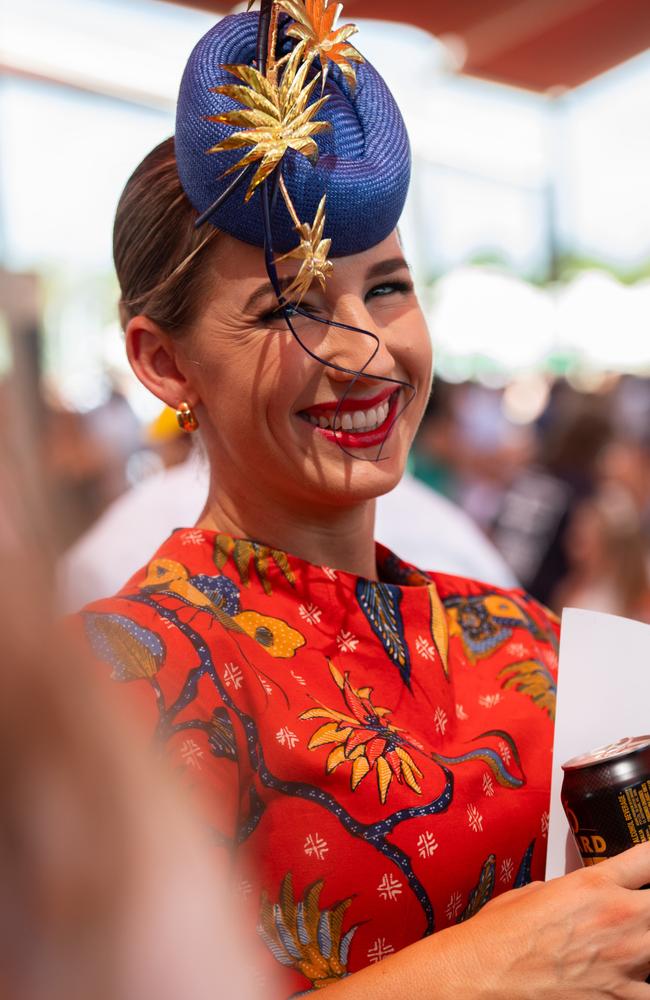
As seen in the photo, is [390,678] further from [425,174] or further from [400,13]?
[425,174]

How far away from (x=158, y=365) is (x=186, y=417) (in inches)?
2.6

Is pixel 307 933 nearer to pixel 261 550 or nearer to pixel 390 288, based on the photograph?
pixel 261 550

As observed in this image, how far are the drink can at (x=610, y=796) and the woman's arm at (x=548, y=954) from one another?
2 cm

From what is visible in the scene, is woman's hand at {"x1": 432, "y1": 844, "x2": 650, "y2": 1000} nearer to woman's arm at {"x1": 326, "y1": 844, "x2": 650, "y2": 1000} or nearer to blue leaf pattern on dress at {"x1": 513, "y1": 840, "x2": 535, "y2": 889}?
woman's arm at {"x1": 326, "y1": 844, "x2": 650, "y2": 1000}

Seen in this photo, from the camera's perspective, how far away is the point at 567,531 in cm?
401

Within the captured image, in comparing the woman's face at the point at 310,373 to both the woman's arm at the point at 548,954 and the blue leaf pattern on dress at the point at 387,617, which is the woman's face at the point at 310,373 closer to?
the blue leaf pattern on dress at the point at 387,617

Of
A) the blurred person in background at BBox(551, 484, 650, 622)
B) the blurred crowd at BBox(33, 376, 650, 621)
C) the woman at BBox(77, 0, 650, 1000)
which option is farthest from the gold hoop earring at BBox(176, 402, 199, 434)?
the blurred person in background at BBox(551, 484, 650, 622)

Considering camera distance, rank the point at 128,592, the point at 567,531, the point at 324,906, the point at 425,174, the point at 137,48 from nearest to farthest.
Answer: the point at 324,906 → the point at 128,592 → the point at 567,531 → the point at 137,48 → the point at 425,174

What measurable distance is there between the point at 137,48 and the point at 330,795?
5.81 m

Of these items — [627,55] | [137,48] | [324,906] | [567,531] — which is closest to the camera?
[324,906]

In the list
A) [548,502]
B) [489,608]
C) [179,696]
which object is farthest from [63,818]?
[548,502]

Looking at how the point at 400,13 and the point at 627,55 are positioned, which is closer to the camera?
the point at 400,13

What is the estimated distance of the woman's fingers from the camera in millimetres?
1026

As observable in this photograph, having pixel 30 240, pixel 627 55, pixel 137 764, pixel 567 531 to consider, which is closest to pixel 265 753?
pixel 137 764
